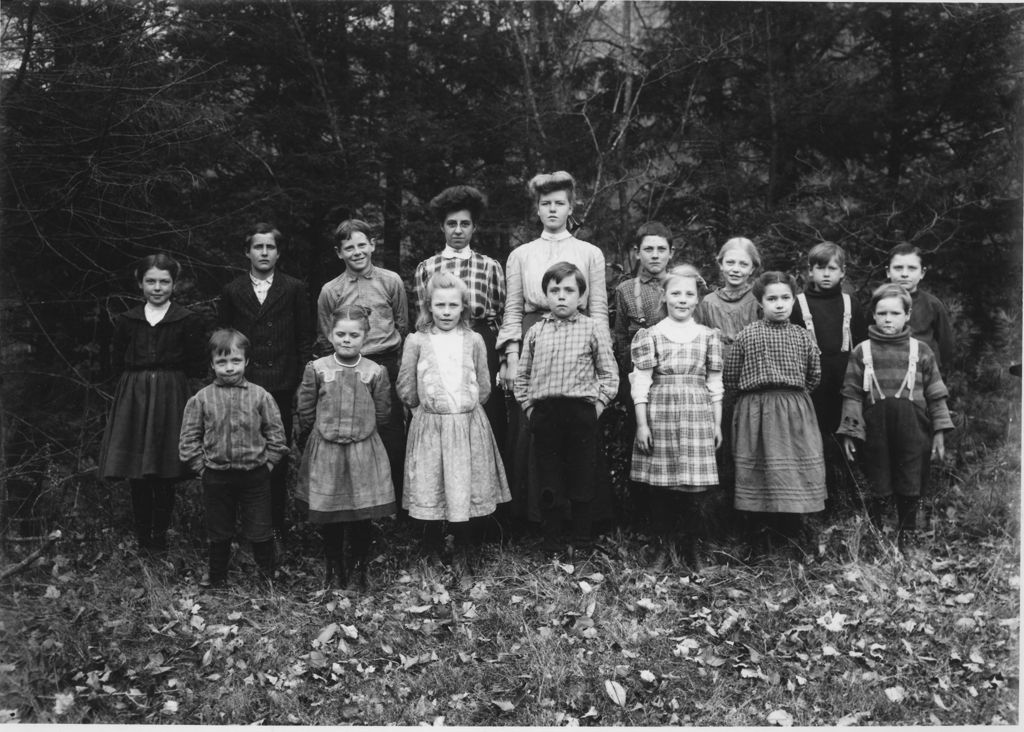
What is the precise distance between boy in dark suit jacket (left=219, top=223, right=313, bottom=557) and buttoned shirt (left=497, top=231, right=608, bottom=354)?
56.6 inches

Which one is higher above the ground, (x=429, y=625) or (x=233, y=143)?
(x=233, y=143)

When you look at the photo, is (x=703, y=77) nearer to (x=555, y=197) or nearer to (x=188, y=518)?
(x=555, y=197)

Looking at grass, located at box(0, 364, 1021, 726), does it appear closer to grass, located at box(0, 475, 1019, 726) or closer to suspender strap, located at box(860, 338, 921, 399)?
grass, located at box(0, 475, 1019, 726)

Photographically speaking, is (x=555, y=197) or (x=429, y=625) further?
(x=555, y=197)

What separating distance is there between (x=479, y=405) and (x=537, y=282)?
906 millimetres

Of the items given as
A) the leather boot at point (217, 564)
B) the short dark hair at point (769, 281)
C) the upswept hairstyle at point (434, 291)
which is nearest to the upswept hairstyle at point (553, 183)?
the upswept hairstyle at point (434, 291)

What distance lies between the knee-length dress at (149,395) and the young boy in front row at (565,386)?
2252 millimetres

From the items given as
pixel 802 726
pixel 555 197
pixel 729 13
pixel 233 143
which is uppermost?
pixel 729 13

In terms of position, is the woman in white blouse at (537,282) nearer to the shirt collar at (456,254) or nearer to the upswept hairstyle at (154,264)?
the shirt collar at (456,254)

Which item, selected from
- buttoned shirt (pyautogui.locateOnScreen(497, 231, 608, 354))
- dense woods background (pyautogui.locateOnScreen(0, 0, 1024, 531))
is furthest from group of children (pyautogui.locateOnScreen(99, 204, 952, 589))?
dense woods background (pyautogui.locateOnScreen(0, 0, 1024, 531))

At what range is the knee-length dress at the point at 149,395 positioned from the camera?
525cm

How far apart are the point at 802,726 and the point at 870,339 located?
8.40 feet

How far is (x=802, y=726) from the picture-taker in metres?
3.79

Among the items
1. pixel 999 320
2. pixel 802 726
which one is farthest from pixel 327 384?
pixel 999 320
